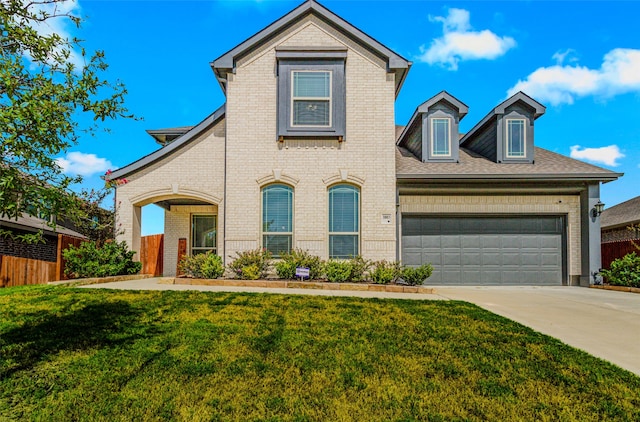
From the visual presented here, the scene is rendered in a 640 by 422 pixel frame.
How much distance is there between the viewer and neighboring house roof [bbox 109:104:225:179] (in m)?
13.2

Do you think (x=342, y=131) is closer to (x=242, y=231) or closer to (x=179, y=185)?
(x=242, y=231)

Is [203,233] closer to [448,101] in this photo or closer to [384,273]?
[384,273]

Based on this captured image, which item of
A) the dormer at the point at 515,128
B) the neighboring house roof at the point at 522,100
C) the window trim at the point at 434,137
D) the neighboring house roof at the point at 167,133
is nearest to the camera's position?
the neighboring house roof at the point at 522,100

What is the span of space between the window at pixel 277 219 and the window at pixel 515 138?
794 cm

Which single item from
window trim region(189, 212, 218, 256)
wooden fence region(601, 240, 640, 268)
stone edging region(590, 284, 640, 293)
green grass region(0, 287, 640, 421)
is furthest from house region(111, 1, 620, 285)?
green grass region(0, 287, 640, 421)

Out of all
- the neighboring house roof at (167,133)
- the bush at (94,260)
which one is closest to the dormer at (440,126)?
the neighboring house roof at (167,133)

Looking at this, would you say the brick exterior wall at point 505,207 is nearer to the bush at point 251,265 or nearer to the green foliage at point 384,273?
the green foliage at point 384,273

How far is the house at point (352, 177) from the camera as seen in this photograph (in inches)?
494

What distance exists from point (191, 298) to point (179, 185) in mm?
5594

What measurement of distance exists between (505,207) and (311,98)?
727 cm

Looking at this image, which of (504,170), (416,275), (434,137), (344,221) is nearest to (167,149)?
(344,221)

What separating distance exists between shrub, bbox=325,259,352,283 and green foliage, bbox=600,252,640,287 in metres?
8.43

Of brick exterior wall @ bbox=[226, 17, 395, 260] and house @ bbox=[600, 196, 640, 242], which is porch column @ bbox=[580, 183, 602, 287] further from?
house @ bbox=[600, 196, 640, 242]

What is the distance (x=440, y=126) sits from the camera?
1445 centimetres
